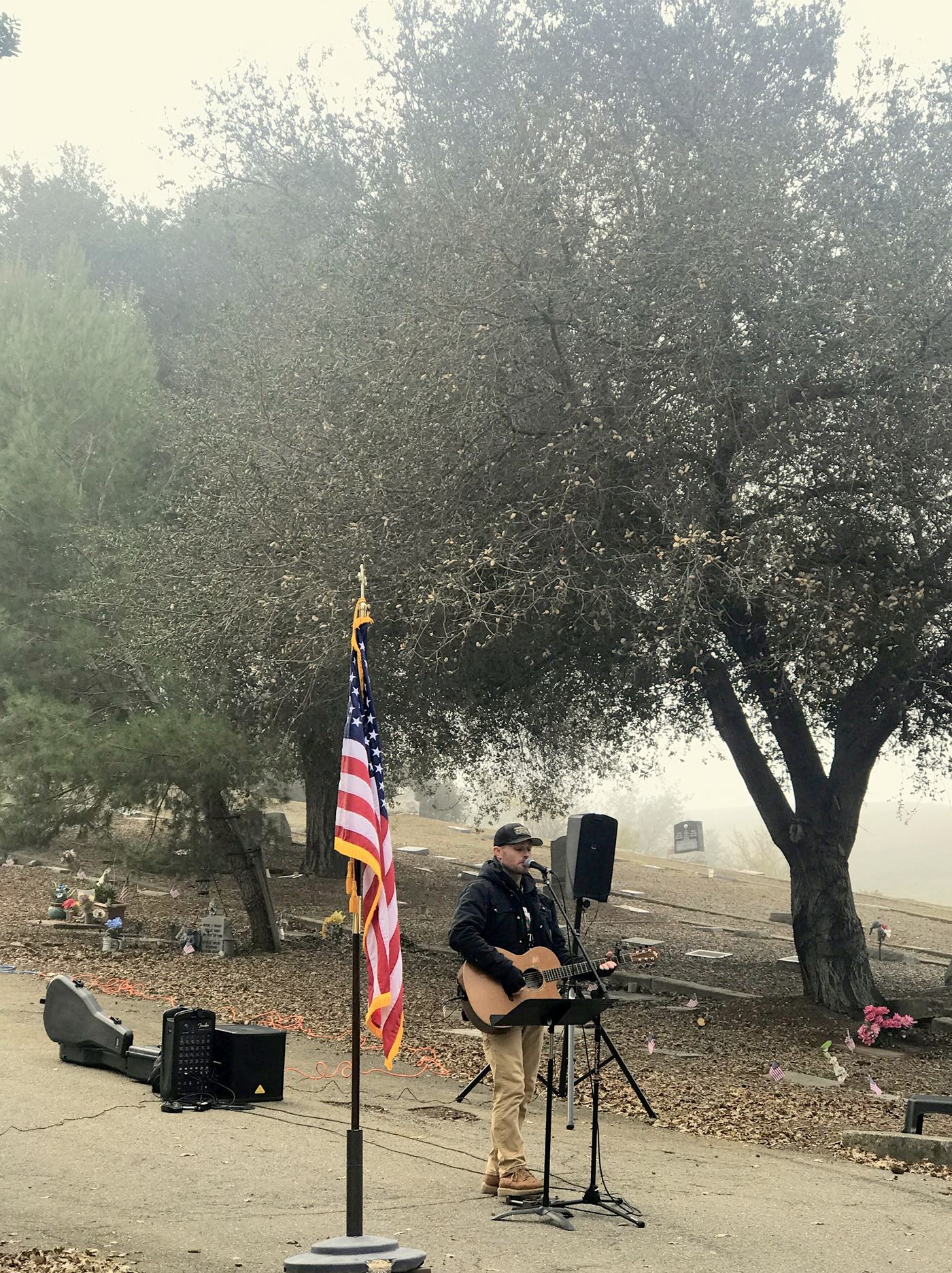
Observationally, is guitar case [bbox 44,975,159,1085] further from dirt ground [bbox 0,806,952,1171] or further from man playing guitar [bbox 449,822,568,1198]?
man playing guitar [bbox 449,822,568,1198]

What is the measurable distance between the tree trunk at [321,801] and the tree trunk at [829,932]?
25.1ft

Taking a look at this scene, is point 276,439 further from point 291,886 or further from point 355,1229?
point 291,886

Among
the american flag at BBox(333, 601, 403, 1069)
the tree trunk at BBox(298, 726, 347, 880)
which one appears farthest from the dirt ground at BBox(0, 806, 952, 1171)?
the american flag at BBox(333, 601, 403, 1069)

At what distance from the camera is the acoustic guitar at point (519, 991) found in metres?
6.71

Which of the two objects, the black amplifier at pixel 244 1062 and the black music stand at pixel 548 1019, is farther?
the black amplifier at pixel 244 1062

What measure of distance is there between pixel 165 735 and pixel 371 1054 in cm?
623

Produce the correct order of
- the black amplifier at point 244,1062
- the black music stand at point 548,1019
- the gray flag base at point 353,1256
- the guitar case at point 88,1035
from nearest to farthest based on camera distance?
the gray flag base at point 353,1256, the black music stand at point 548,1019, the black amplifier at point 244,1062, the guitar case at point 88,1035

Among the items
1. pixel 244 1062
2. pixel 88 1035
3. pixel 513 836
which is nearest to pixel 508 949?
pixel 513 836

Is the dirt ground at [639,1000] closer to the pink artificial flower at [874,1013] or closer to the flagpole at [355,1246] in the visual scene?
the pink artificial flower at [874,1013]

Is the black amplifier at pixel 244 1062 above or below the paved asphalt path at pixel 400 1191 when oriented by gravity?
above


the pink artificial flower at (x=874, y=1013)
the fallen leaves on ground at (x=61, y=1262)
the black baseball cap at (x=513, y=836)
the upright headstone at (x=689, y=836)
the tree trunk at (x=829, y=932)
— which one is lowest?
the fallen leaves on ground at (x=61, y=1262)

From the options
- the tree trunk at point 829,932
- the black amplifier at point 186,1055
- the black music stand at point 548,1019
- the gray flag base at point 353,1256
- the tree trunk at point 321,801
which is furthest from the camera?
the tree trunk at point 321,801

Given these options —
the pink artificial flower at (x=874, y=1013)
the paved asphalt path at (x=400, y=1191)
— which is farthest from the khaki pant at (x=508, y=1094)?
the pink artificial flower at (x=874, y=1013)

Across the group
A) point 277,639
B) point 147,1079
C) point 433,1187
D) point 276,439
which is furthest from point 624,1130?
point 276,439
